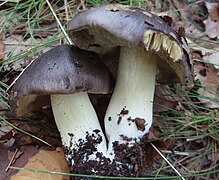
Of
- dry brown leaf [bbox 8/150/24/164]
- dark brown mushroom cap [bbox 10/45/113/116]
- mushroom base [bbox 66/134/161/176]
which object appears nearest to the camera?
dark brown mushroom cap [bbox 10/45/113/116]

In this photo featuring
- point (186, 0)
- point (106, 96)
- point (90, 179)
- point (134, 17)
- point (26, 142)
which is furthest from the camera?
point (186, 0)

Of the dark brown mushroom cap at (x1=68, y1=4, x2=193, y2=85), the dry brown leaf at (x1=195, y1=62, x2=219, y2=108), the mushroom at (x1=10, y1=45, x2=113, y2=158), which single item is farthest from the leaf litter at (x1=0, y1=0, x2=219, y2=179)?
the dark brown mushroom cap at (x1=68, y1=4, x2=193, y2=85)

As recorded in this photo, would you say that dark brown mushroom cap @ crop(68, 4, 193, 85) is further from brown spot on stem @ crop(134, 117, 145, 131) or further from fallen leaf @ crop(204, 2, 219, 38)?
fallen leaf @ crop(204, 2, 219, 38)

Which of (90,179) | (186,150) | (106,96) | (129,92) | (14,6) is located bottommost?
(186,150)

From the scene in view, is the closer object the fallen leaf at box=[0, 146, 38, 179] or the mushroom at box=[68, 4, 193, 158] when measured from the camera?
the mushroom at box=[68, 4, 193, 158]

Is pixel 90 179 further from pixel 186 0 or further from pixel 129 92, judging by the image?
pixel 186 0

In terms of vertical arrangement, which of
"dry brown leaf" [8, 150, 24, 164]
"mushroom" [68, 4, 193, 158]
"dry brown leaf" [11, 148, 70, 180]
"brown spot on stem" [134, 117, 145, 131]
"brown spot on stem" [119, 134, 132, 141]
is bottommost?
"dry brown leaf" [11, 148, 70, 180]

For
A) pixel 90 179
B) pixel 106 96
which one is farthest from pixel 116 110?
pixel 90 179

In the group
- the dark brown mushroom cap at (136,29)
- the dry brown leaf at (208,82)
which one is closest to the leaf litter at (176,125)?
the dry brown leaf at (208,82)
